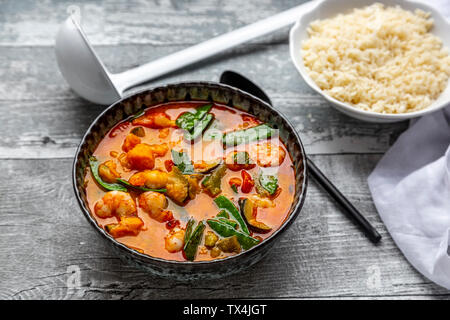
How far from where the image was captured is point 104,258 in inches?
82.5

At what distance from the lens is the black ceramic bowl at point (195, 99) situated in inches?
67.9

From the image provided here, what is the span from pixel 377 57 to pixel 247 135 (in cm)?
81

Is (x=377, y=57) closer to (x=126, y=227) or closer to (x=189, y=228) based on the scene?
(x=189, y=228)

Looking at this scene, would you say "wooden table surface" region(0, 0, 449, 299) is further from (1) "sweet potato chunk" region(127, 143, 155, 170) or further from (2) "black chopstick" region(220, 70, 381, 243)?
(1) "sweet potato chunk" region(127, 143, 155, 170)

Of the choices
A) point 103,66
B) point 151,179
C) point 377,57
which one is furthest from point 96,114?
point 377,57

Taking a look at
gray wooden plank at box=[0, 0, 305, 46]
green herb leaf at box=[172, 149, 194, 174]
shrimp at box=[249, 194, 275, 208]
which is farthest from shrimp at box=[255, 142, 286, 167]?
gray wooden plank at box=[0, 0, 305, 46]

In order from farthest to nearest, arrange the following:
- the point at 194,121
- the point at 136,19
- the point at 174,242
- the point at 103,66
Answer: the point at 136,19 → the point at 103,66 → the point at 194,121 → the point at 174,242

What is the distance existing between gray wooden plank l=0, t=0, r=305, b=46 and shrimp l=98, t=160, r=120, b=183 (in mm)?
1066

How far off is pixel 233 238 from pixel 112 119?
2.27 ft

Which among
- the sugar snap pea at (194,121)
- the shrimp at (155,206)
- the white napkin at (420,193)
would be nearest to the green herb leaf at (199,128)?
the sugar snap pea at (194,121)

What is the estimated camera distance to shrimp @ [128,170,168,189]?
1.93 m

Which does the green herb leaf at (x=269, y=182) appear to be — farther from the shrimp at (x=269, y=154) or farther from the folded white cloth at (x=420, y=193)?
the folded white cloth at (x=420, y=193)

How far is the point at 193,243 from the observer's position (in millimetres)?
1837
